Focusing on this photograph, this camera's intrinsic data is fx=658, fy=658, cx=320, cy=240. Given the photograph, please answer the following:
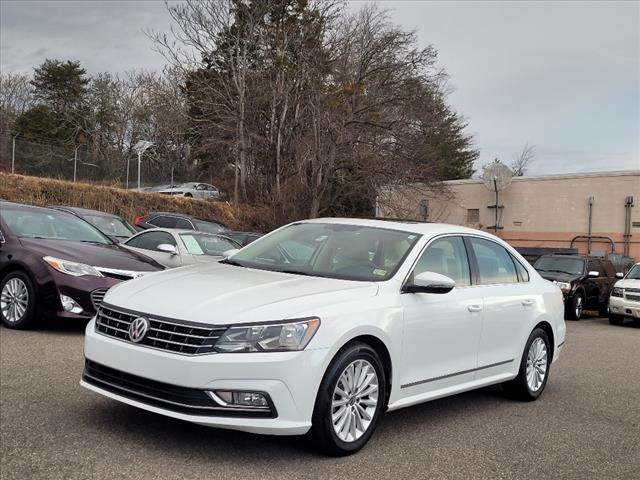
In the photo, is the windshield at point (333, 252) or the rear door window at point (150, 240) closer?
the windshield at point (333, 252)

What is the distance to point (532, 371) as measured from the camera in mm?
6395

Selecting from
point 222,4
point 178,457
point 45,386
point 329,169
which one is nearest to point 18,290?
point 45,386

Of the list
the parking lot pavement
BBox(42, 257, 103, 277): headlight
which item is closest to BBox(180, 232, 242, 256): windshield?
BBox(42, 257, 103, 277): headlight

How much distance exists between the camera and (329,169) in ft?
92.3

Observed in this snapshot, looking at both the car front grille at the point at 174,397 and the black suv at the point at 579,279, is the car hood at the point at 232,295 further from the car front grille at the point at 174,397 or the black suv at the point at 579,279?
the black suv at the point at 579,279

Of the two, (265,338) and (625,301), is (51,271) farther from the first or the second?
(625,301)

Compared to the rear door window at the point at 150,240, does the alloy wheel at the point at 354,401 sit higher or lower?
lower

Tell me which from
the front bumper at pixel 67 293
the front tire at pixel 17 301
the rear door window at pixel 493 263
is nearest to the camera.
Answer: the rear door window at pixel 493 263

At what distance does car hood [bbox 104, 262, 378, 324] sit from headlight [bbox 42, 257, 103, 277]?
3.25 meters

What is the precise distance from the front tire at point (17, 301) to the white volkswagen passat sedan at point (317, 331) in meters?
3.39

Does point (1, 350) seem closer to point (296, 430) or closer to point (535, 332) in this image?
point (296, 430)

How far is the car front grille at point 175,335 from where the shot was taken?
3908mm

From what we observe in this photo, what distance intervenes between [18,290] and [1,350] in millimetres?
1342

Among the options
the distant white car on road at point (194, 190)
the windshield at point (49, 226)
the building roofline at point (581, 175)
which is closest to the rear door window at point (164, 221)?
the windshield at point (49, 226)
